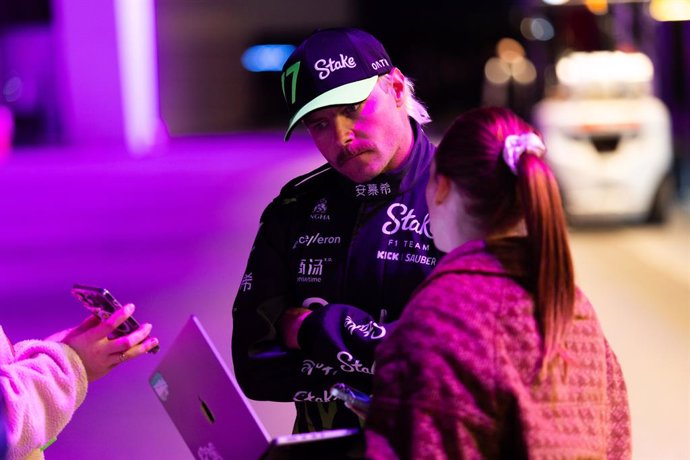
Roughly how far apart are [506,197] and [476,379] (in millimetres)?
354

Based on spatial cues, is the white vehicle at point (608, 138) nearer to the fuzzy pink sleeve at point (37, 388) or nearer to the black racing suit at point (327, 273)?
the black racing suit at point (327, 273)

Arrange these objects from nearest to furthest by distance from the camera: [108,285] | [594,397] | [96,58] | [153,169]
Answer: [594,397] → [108,285] → [153,169] → [96,58]

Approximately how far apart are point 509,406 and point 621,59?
11.3 metres

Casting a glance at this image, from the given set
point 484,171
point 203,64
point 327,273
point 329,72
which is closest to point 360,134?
point 329,72

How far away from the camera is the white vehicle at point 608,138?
39.6ft

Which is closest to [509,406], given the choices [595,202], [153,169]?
[595,202]

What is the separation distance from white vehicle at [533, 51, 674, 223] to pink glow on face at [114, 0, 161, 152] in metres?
11.8

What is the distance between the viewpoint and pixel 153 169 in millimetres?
16547

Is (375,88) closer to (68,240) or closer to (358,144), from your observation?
(358,144)

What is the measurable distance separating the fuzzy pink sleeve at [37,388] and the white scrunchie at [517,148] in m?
1.02

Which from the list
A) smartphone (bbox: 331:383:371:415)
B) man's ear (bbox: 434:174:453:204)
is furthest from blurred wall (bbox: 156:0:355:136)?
man's ear (bbox: 434:174:453:204)

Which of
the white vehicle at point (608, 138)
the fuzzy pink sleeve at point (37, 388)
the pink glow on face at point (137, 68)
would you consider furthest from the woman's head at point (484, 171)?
the pink glow on face at point (137, 68)

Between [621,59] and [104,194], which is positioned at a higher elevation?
[621,59]

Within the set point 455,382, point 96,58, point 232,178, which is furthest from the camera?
point 96,58
